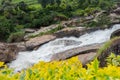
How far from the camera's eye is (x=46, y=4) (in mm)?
74562

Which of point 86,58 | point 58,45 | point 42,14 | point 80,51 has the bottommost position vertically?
point 42,14

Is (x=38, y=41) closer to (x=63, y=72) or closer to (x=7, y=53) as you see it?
(x=7, y=53)

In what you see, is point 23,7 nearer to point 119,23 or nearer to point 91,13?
point 91,13

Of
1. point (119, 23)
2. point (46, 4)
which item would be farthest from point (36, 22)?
point (46, 4)

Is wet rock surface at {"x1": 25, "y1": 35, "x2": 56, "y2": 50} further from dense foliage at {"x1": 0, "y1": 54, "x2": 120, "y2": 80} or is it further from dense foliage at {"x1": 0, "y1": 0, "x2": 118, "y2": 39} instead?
dense foliage at {"x1": 0, "y1": 54, "x2": 120, "y2": 80}

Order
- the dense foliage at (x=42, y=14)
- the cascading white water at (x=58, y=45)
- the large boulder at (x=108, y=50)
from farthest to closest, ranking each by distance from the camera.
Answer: the dense foliage at (x=42, y=14) → the cascading white water at (x=58, y=45) → the large boulder at (x=108, y=50)

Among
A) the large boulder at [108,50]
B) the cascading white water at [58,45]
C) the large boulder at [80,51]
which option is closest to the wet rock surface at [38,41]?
the cascading white water at [58,45]

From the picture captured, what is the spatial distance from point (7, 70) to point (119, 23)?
38451 mm

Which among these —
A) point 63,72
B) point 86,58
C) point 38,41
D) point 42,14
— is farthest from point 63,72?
point 42,14

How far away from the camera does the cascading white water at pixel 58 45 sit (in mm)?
31984

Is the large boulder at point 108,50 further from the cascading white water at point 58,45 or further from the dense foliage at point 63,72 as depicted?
the cascading white water at point 58,45

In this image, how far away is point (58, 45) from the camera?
36.7 metres

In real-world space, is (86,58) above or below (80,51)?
above

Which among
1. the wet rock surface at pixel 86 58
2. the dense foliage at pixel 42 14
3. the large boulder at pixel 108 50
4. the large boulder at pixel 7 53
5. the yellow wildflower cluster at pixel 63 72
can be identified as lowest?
the dense foliage at pixel 42 14
